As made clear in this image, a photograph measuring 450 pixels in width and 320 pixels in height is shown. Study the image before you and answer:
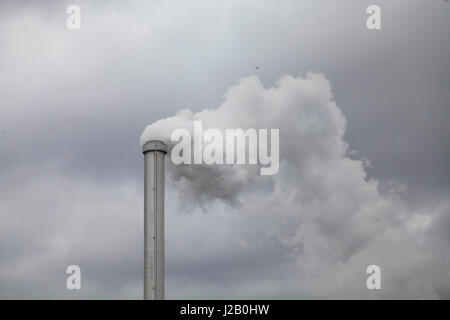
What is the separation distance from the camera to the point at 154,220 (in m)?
32.1

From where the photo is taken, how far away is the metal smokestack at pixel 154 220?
31.5 meters

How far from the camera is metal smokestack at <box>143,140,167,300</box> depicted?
31.5 m
